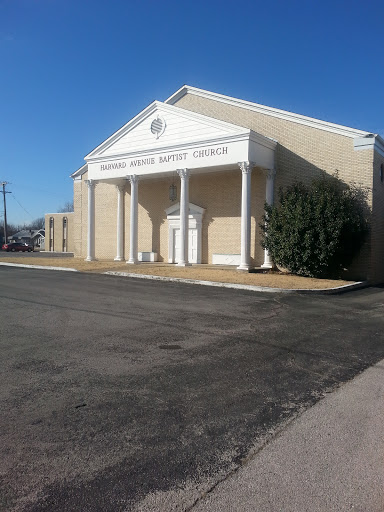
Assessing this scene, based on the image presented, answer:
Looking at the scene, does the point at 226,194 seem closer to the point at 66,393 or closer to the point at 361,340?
the point at 361,340

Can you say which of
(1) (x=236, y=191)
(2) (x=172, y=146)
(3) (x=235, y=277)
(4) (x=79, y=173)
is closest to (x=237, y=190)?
(1) (x=236, y=191)

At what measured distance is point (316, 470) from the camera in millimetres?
3312

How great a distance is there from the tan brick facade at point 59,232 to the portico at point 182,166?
35.5m

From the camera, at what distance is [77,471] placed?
10.4ft

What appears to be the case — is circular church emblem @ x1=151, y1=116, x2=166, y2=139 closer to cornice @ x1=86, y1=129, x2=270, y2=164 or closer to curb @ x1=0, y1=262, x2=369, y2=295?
cornice @ x1=86, y1=129, x2=270, y2=164

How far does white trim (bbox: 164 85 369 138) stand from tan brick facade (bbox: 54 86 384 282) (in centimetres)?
15

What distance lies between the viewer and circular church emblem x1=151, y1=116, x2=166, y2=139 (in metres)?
23.2

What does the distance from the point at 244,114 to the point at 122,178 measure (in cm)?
797

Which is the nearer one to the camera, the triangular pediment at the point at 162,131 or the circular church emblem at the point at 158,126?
the triangular pediment at the point at 162,131

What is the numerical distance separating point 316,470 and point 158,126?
72.1 ft

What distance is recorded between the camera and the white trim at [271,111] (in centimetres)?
2048

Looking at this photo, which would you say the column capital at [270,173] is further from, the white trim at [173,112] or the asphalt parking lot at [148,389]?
the asphalt parking lot at [148,389]

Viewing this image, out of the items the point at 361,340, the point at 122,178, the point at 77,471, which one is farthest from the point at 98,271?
the point at 77,471

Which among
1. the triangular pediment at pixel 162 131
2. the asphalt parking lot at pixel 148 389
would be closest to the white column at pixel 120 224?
the triangular pediment at pixel 162 131
